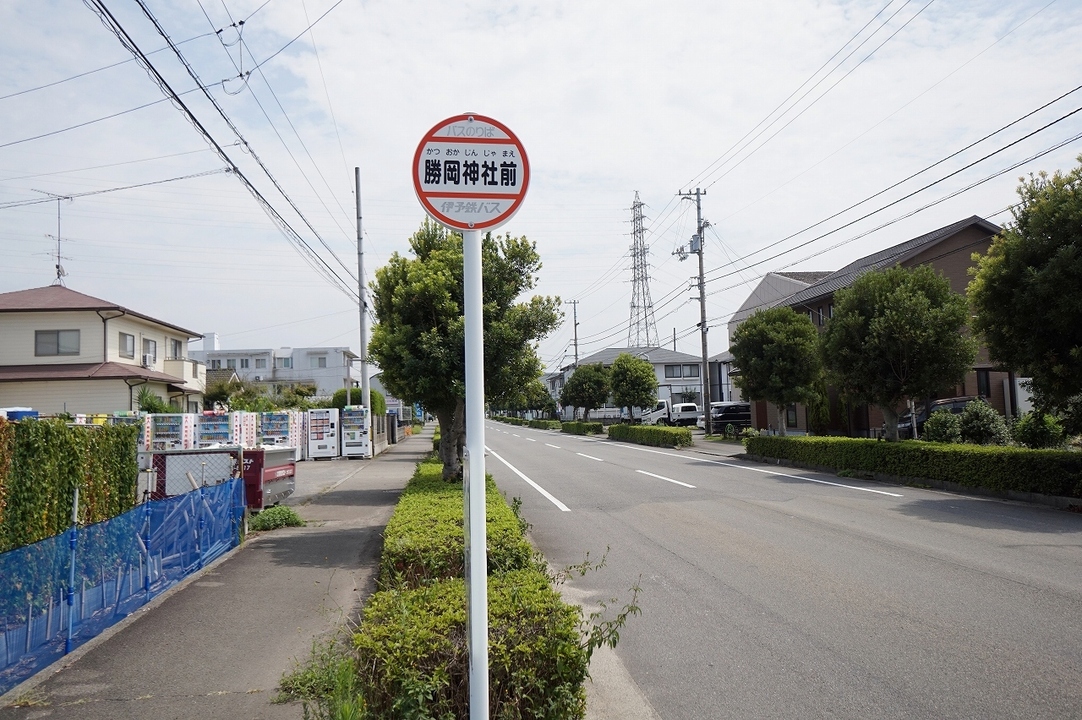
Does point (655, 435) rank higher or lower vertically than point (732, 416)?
lower

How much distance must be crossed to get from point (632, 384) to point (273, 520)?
37018 millimetres

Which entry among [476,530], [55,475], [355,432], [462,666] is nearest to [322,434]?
[355,432]

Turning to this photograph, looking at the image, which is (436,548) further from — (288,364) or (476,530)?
(288,364)

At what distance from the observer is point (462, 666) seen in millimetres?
3816

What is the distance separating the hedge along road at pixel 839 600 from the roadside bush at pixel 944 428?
5.89 meters

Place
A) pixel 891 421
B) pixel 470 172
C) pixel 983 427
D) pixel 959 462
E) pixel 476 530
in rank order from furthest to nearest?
pixel 891 421 → pixel 983 427 → pixel 959 462 → pixel 470 172 → pixel 476 530

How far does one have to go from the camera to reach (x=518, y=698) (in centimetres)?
377

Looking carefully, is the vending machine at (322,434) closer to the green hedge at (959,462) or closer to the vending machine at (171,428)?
the vending machine at (171,428)

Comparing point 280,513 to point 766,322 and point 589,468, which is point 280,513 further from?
point 766,322

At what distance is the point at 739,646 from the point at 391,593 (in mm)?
2851

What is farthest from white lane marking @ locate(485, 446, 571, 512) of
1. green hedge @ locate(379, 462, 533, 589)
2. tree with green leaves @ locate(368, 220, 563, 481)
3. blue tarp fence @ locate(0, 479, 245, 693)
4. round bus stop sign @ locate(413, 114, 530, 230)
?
round bus stop sign @ locate(413, 114, 530, 230)

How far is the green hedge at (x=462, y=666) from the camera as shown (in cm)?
365

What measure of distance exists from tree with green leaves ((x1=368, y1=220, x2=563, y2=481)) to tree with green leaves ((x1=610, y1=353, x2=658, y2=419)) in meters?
34.6

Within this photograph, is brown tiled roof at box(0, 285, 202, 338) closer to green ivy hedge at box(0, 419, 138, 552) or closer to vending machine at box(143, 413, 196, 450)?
vending machine at box(143, 413, 196, 450)
